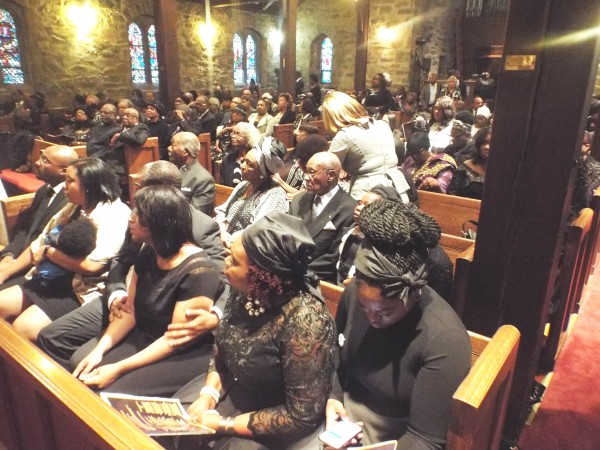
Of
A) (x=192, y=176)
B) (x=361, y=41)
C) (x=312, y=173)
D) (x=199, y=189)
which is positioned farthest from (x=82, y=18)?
(x=312, y=173)

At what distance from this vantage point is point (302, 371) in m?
1.36

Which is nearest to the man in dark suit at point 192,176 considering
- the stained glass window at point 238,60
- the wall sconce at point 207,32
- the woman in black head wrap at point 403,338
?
the woman in black head wrap at point 403,338

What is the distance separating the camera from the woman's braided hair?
1.24m

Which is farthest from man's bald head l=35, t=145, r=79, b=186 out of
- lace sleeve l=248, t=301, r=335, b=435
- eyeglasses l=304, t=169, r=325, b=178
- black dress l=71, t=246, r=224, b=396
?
lace sleeve l=248, t=301, r=335, b=435

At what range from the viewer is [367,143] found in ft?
9.50

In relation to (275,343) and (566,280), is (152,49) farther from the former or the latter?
(275,343)

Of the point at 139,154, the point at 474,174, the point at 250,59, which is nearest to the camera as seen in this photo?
the point at 474,174

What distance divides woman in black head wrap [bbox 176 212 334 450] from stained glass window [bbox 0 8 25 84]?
11646mm

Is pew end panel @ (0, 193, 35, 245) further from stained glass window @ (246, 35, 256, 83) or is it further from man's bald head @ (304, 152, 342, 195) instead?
stained glass window @ (246, 35, 256, 83)

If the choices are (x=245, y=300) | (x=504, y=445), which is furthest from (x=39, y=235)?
(x=504, y=445)

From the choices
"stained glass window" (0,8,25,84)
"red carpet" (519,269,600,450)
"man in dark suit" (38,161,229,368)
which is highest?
"stained glass window" (0,8,25,84)

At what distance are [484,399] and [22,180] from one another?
18.1 ft

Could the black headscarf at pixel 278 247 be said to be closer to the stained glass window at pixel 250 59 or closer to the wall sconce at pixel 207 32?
the wall sconce at pixel 207 32

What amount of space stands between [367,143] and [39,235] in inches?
84.6
